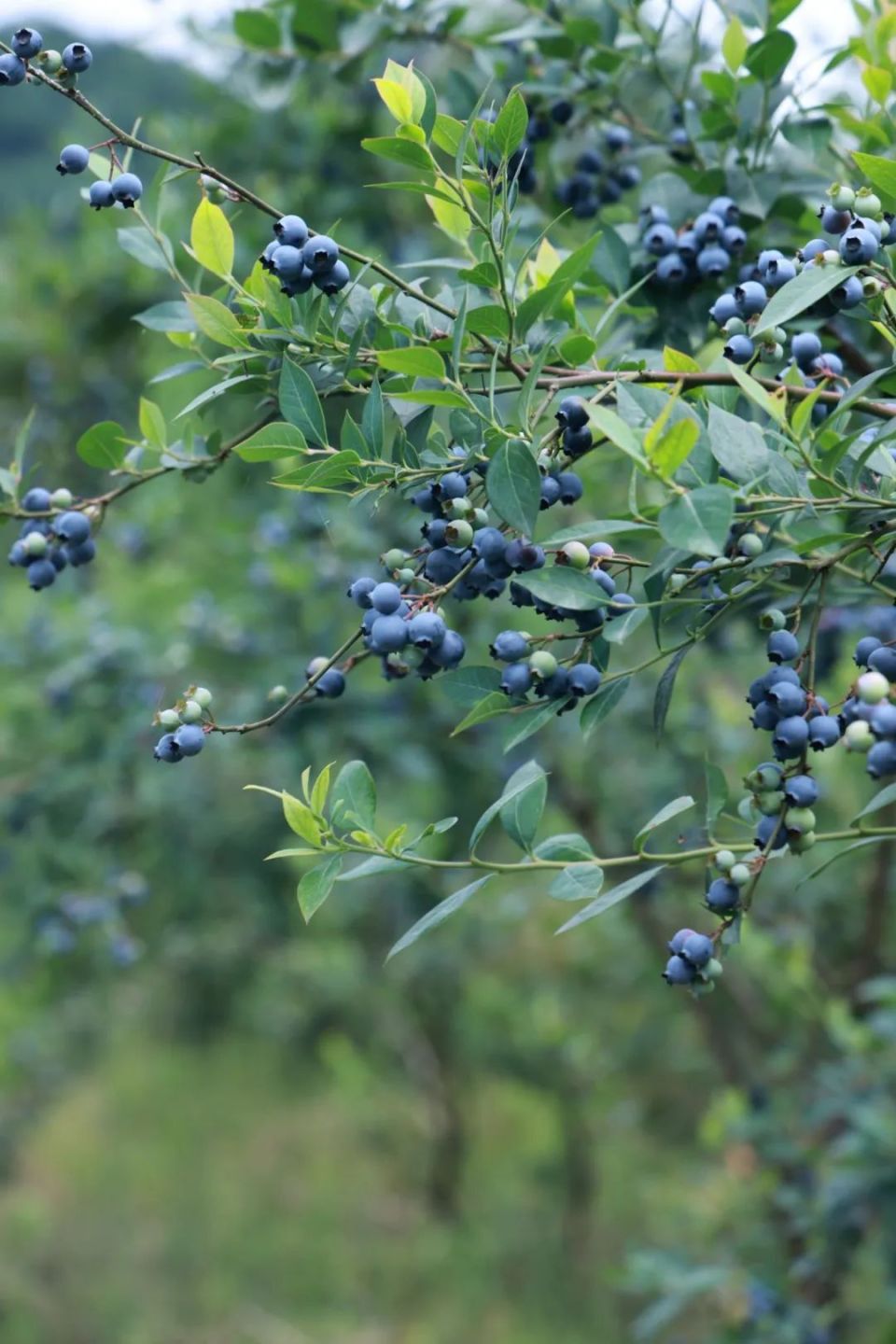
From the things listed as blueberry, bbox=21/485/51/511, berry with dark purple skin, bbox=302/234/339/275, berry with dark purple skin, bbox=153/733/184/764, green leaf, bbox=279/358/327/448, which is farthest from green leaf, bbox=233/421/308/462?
blueberry, bbox=21/485/51/511

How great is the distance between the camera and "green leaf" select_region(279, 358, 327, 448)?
0.94 metres

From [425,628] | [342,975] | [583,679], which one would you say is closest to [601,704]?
[583,679]

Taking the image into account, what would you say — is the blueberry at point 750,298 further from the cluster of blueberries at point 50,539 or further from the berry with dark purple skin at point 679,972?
the cluster of blueberries at point 50,539

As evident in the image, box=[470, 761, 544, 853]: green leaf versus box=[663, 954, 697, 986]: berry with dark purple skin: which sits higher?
box=[470, 761, 544, 853]: green leaf

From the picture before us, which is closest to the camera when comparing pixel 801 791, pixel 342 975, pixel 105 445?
pixel 801 791

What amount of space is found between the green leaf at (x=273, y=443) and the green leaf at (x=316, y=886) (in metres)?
0.30

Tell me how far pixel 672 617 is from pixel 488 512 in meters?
0.19

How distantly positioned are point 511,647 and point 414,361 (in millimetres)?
204

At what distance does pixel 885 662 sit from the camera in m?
0.83

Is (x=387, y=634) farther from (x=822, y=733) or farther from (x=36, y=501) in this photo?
(x=36, y=501)

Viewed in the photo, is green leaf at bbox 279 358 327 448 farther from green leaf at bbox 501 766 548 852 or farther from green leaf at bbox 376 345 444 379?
green leaf at bbox 501 766 548 852

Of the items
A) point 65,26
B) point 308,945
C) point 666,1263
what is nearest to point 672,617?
point 666,1263

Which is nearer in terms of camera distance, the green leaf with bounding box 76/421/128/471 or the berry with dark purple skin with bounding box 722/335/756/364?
the berry with dark purple skin with bounding box 722/335/756/364

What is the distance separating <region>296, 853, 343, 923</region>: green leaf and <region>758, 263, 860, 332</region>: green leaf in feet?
1.54
